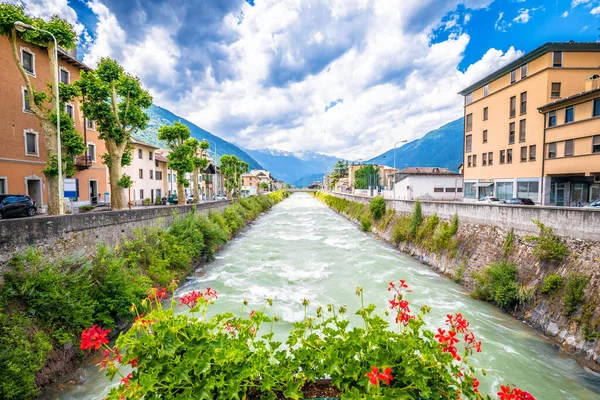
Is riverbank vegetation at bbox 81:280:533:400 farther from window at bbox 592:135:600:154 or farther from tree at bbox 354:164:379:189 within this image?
tree at bbox 354:164:379:189

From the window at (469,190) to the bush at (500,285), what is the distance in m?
30.1

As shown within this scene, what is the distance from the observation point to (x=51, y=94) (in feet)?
48.4

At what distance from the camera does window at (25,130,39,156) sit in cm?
2150

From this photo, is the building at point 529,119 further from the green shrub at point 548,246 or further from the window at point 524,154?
the green shrub at point 548,246

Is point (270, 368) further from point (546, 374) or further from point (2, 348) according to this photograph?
point (546, 374)

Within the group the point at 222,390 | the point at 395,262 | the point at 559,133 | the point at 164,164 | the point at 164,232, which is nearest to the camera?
the point at 222,390

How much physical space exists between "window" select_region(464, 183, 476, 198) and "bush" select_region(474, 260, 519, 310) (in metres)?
30.1

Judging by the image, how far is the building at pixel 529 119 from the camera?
2638cm

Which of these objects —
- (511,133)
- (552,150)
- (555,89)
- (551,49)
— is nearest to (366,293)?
(552,150)

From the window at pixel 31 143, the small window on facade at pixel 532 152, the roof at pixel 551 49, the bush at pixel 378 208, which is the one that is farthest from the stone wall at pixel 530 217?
the window at pixel 31 143

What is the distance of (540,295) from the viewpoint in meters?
9.31

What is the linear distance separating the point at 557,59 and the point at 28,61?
46.7 m

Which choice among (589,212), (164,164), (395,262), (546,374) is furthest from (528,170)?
(164,164)

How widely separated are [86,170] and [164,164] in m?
20.6
